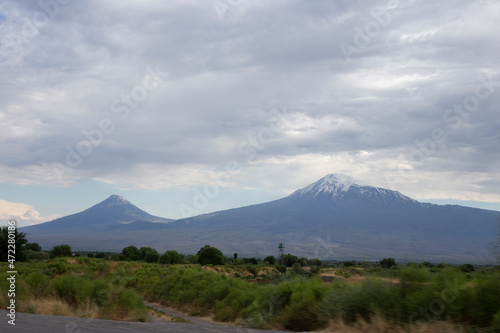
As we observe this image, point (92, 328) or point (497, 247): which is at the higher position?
point (497, 247)

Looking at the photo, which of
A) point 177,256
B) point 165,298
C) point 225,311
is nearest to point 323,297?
point 225,311

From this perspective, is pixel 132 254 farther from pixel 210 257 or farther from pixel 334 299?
pixel 334 299

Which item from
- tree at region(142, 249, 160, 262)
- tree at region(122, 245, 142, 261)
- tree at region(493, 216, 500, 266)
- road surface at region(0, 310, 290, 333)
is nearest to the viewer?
→ road surface at region(0, 310, 290, 333)

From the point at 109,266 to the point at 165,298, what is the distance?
16122mm

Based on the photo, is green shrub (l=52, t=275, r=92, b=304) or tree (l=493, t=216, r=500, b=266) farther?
green shrub (l=52, t=275, r=92, b=304)

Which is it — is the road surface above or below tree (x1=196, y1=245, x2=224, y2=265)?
above

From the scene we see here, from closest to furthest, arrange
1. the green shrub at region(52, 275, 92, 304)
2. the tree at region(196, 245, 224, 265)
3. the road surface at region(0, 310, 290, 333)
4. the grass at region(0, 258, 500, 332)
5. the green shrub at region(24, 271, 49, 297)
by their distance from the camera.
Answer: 1. the road surface at region(0, 310, 290, 333)
2. the grass at region(0, 258, 500, 332)
3. the green shrub at region(52, 275, 92, 304)
4. the green shrub at region(24, 271, 49, 297)
5. the tree at region(196, 245, 224, 265)

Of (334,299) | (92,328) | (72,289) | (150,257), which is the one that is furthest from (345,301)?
(150,257)

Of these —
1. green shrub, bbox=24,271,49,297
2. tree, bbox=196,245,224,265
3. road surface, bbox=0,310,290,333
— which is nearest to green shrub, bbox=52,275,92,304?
green shrub, bbox=24,271,49,297

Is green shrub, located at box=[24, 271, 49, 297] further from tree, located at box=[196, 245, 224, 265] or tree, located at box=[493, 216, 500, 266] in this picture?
tree, located at box=[196, 245, 224, 265]

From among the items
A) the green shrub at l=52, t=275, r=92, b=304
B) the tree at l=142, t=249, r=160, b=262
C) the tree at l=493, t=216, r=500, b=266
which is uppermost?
the tree at l=493, t=216, r=500, b=266

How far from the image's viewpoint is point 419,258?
10242mm

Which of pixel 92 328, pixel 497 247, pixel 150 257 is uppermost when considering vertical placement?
pixel 497 247

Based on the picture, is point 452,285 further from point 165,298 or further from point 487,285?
point 165,298
